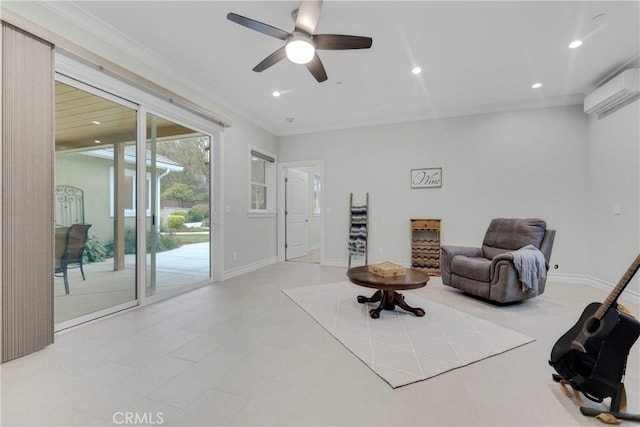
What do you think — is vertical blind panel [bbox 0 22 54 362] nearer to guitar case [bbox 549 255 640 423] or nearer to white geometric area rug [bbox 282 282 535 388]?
white geometric area rug [bbox 282 282 535 388]

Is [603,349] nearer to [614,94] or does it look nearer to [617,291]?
[617,291]

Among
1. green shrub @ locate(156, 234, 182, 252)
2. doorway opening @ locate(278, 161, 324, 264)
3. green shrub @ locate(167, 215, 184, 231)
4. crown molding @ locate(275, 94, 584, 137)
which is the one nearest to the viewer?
green shrub @ locate(156, 234, 182, 252)

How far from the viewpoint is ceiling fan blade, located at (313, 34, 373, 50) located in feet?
6.89

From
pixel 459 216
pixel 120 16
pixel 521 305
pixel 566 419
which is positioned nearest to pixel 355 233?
pixel 459 216

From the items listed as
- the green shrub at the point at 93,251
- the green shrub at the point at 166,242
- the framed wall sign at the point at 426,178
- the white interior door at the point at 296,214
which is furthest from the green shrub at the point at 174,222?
the framed wall sign at the point at 426,178

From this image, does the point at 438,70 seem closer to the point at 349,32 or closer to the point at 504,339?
the point at 349,32

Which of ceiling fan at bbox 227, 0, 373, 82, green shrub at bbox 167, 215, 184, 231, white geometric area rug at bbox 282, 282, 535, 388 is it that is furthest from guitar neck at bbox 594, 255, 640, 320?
green shrub at bbox 167, 215, 184, 231

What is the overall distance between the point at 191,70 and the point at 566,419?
4404mm

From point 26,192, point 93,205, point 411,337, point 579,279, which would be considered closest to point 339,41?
point 411,337

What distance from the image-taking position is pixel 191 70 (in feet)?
11.0

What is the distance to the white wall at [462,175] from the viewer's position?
415cm

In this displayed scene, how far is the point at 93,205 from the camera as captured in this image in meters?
2.64

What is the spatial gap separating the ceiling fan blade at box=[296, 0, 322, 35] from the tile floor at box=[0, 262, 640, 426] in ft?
7.97

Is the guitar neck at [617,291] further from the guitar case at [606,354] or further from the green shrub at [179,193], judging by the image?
the green shrub at [179,193]
